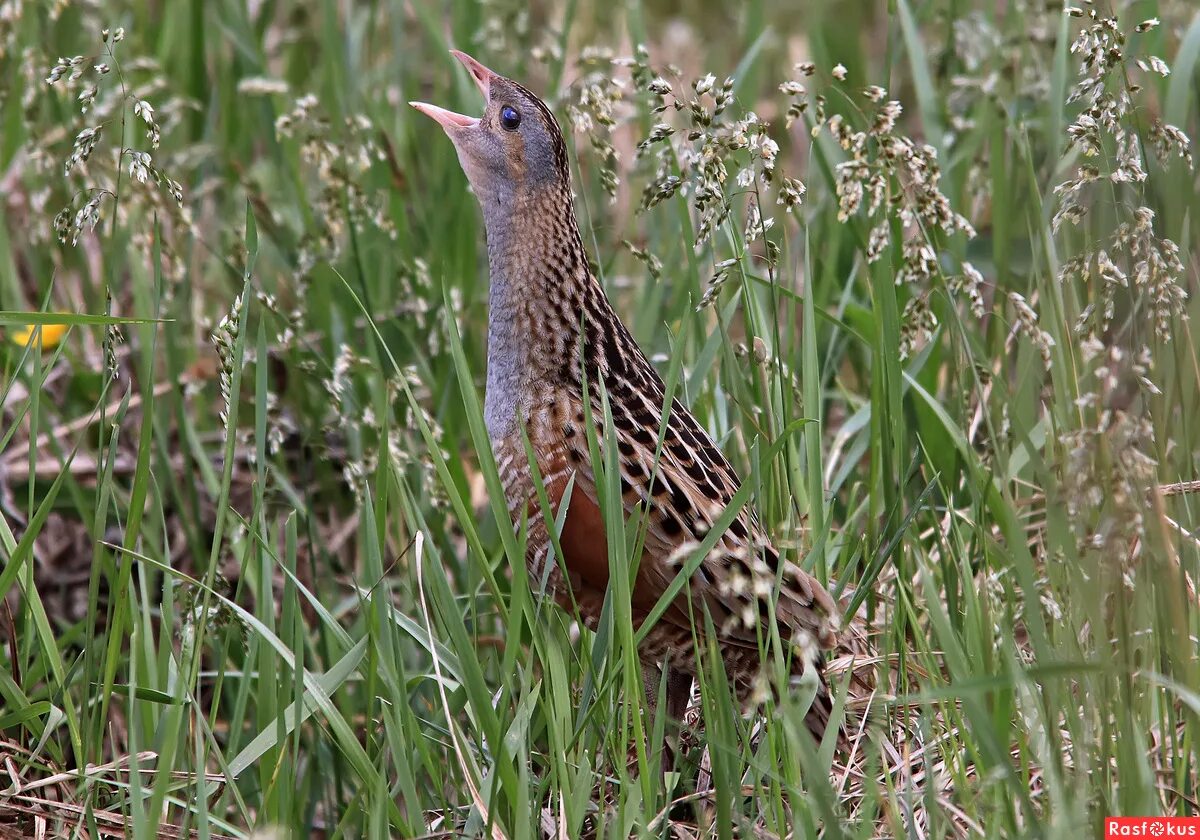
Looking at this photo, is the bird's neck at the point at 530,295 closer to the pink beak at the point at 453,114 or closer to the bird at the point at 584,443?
the bird at the point at 584,443

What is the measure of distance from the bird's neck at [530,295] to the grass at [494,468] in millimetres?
122

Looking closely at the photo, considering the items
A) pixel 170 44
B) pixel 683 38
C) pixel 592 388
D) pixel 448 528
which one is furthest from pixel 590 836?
pixel 683 38

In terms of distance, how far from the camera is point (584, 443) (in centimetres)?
295

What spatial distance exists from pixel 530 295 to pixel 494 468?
2.17 ft

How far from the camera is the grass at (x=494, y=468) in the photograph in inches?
92.4

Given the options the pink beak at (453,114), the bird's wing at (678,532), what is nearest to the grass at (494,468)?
the bird's wing at (678,532)

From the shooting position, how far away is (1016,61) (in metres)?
4.64

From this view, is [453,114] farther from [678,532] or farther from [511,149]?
[678,532]

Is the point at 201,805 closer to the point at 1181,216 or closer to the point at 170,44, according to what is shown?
the point at 1181,216

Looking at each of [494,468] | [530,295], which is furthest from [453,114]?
[494,468]

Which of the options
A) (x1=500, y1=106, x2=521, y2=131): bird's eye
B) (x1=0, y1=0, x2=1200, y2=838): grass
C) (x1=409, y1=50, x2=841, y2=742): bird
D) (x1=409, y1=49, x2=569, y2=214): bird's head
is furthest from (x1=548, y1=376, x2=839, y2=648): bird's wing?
(x1=500, y1=106, x2=521, y2=131): bird's eye

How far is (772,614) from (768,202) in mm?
3351

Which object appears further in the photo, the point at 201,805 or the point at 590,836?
the point at 590,836

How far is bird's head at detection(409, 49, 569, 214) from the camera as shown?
10.8 feet
